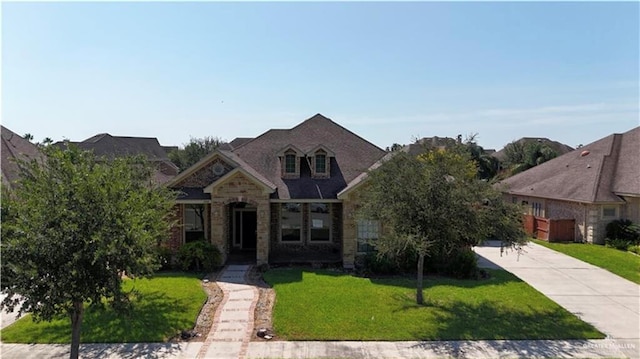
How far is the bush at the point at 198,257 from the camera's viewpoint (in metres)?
18.2

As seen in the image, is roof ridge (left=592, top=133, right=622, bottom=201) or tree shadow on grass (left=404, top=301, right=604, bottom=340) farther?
roof ridge (left=592, top=133, right=622, bottom=201)

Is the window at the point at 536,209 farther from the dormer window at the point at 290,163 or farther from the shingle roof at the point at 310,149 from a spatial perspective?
the dormer window at the point at 290,163

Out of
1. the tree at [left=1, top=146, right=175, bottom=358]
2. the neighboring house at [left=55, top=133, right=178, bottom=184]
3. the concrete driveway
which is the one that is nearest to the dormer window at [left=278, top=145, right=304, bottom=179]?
the concrete driveway

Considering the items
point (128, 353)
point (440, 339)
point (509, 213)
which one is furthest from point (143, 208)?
point (509, 213)

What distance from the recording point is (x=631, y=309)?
13.7 meters

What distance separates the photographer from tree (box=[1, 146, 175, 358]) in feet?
25.7

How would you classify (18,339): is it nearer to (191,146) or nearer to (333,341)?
(333,341)

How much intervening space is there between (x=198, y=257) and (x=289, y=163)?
6.90 metres

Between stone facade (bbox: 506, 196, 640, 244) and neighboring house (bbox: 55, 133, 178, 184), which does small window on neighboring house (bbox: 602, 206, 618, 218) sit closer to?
stone facade (bbox: 506, 196, 640, 244)

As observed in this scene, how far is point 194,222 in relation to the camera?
65.9ft

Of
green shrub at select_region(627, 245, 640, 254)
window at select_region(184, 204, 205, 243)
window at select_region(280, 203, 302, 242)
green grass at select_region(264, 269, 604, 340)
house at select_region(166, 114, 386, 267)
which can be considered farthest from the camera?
green shrub at select_region(627, 245, 640, 254)

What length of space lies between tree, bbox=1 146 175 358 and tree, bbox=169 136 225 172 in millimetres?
47947

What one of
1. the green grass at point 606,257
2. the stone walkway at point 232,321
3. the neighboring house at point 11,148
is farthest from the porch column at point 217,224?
the green grass at point 606,257

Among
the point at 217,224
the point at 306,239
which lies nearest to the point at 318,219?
the point at 306,239
